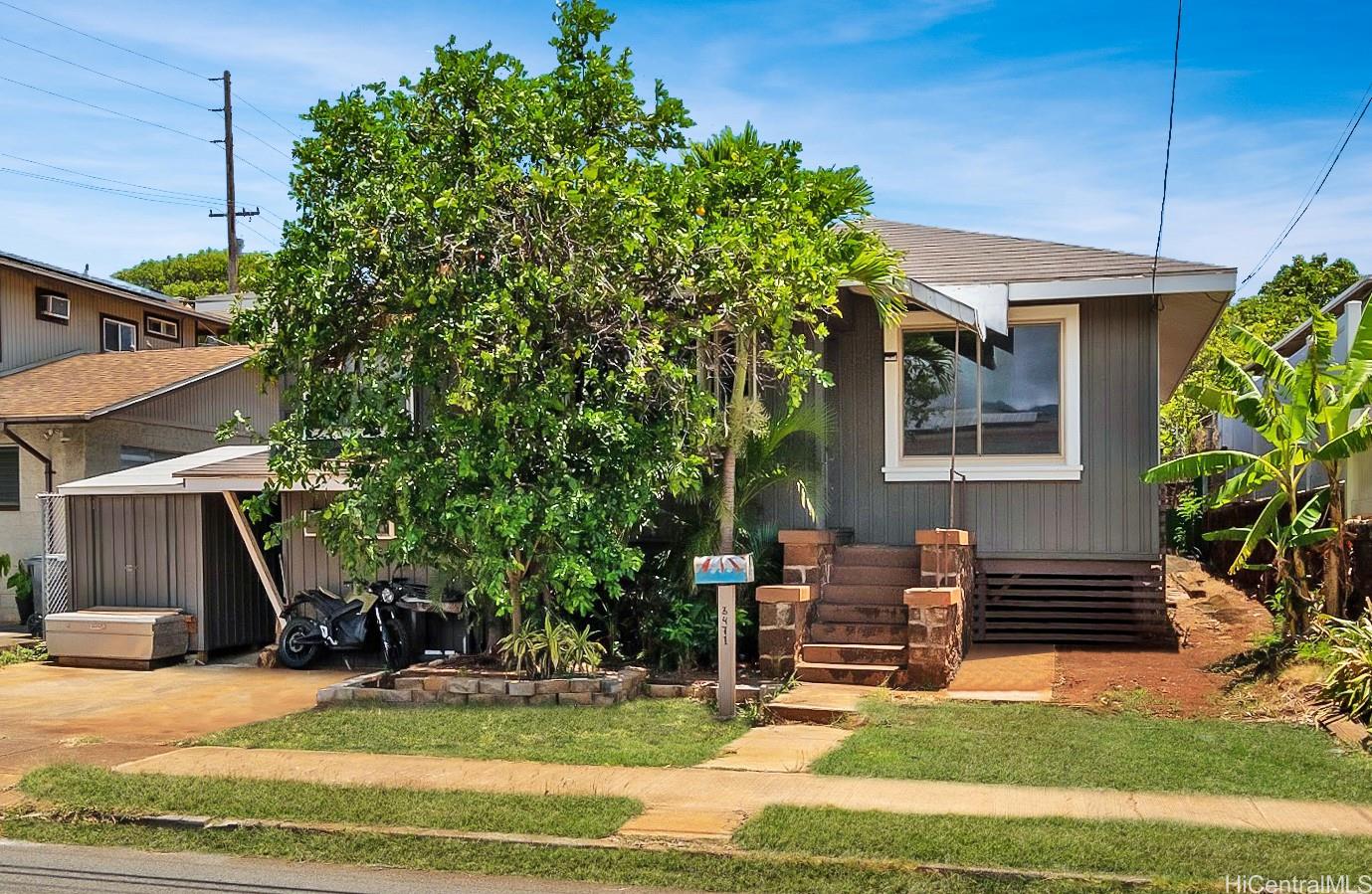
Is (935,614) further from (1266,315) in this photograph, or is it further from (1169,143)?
(1266,315)

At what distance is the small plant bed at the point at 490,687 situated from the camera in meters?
11.5

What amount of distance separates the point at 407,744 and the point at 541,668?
2194mm

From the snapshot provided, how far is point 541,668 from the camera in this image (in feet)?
39.2

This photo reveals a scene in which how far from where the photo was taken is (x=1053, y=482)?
14.1 m

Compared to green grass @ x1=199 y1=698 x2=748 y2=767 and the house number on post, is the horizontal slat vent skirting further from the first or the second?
green grass @ x1=199 y1=698 x2=748 y2=767

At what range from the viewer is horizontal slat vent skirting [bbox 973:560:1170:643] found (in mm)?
13867

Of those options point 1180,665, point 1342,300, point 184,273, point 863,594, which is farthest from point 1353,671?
point 184,273

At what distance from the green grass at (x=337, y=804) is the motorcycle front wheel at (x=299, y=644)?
6314 millimetres

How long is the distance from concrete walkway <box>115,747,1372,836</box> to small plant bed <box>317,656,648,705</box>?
2.07 metres

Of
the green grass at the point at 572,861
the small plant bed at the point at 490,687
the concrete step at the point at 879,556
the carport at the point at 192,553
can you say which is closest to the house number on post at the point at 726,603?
the small plant bed at the point at 490,687

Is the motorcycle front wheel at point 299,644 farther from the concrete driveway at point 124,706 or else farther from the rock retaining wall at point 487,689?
the rock retaining wall at point 487,689

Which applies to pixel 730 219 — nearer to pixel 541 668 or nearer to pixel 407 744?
pixel 541 668

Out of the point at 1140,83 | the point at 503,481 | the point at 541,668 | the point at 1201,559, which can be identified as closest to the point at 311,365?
the point at 503,481

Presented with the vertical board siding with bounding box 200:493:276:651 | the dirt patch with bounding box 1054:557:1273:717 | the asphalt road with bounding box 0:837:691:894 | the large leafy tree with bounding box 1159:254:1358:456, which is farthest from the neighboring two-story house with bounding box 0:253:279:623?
the large leafy tree with bounding box 1159:254:1358:456
